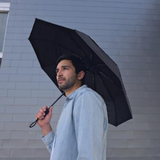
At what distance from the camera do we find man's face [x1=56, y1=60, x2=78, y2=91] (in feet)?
A: 4.69

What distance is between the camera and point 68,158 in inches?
41.9

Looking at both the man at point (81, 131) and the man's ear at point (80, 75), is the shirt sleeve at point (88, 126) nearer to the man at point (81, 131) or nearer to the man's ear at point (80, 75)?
the man at point (81, 131)

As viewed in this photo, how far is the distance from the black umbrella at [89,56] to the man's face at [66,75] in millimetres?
203

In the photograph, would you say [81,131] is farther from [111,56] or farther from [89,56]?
[111,56]

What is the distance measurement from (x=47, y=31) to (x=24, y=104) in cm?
194

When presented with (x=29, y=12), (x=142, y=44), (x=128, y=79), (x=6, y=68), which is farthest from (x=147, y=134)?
(x=29, y=12)

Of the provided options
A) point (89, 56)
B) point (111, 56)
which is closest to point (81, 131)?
point (89, 56)

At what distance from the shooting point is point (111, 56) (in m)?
3.81

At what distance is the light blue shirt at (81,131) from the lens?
1004 mm

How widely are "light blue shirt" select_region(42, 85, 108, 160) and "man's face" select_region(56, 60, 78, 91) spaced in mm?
221

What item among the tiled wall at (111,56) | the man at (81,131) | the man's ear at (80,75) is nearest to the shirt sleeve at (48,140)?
the man at (81,131)

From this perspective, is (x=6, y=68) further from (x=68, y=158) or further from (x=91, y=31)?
(x=68, y=158)

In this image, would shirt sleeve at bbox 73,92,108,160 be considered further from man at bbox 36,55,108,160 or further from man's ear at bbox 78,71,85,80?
man's ear at bbox 78,71,85,80

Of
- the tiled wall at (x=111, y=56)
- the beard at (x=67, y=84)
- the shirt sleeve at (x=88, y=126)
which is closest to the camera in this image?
the shirt sleeve at (x=88, y=126)
